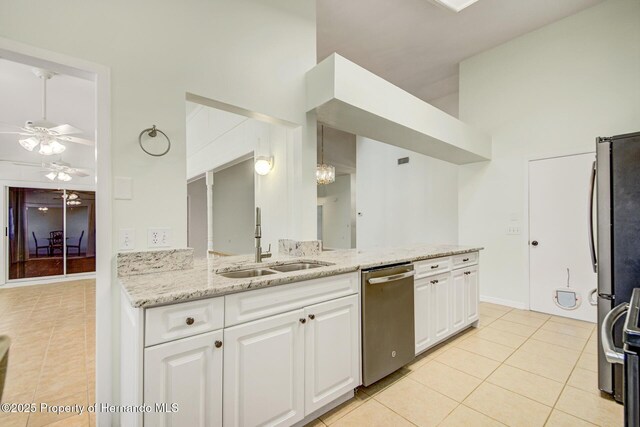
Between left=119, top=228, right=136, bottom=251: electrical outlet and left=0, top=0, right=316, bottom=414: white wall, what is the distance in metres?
0.03

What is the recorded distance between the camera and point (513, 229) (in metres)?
3.82

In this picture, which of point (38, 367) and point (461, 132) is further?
point (461, 132)

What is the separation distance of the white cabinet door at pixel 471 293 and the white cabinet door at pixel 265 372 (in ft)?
6.77

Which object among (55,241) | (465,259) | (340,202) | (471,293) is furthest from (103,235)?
(340,202)

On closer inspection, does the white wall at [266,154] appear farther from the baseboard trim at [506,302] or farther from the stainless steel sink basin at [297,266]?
the baseboard trim at [506,302]

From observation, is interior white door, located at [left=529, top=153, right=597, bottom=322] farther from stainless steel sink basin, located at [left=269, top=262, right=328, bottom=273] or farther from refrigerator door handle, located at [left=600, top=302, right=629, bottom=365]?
stainless steel sink basin, located at [left=269, top=262, right=328, bottom=273]

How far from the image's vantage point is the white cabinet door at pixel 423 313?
228 cm

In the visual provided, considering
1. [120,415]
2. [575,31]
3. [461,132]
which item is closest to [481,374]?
[120,415]

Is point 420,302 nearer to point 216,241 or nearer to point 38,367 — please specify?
point 38,367

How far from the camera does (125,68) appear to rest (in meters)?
1.64

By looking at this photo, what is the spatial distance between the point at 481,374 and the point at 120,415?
2.42 m

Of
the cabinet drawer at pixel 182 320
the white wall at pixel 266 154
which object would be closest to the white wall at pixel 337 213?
the white wall at pixel 266 154

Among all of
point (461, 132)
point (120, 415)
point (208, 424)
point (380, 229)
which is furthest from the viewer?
point (380, 229)

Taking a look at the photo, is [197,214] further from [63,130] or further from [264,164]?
[264,164]
